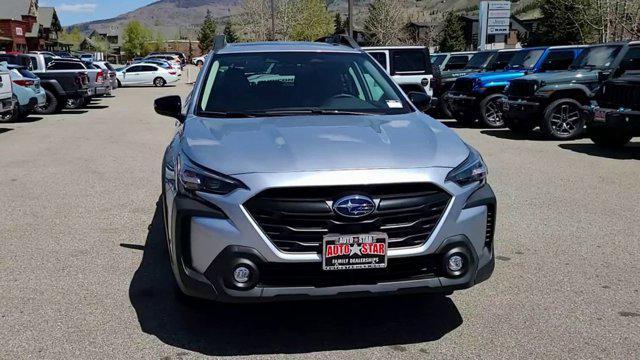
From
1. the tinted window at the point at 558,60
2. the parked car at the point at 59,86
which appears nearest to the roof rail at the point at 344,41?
the tinted window at the point at 558,60

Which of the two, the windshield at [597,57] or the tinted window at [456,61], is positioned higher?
the windshield at [597,57]

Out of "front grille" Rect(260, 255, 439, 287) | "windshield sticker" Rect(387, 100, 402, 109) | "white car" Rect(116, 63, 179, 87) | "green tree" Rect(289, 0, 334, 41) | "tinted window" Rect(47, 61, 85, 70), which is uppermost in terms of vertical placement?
"green tree" Rect(289, 0, 334, 41)

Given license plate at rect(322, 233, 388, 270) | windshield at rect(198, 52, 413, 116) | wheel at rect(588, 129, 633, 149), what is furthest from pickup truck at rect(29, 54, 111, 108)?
license plate at rect(322, 233, 388, 270)

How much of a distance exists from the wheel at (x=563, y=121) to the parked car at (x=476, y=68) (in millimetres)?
3932

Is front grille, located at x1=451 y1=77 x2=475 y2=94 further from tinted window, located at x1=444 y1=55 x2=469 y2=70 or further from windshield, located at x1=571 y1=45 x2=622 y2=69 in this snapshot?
tinted window, located at x1=444 y1=55 x2=469 y2=70

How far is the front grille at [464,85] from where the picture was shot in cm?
1512

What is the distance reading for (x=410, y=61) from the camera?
51.8ft

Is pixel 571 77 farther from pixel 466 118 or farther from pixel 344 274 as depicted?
pixel 344 274

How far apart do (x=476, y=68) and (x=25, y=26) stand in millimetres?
68755

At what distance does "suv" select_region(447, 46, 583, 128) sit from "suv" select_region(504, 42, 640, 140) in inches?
48.5

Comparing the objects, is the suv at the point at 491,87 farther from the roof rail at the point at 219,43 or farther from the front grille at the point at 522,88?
the roof rail at the point at 219,43

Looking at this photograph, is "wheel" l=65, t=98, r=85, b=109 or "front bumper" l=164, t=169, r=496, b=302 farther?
"wheel" l=65, t=98, r=85, b=109

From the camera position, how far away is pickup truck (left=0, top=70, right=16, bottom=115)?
44.2ft

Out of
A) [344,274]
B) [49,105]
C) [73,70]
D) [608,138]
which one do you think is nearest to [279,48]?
[344,274]
